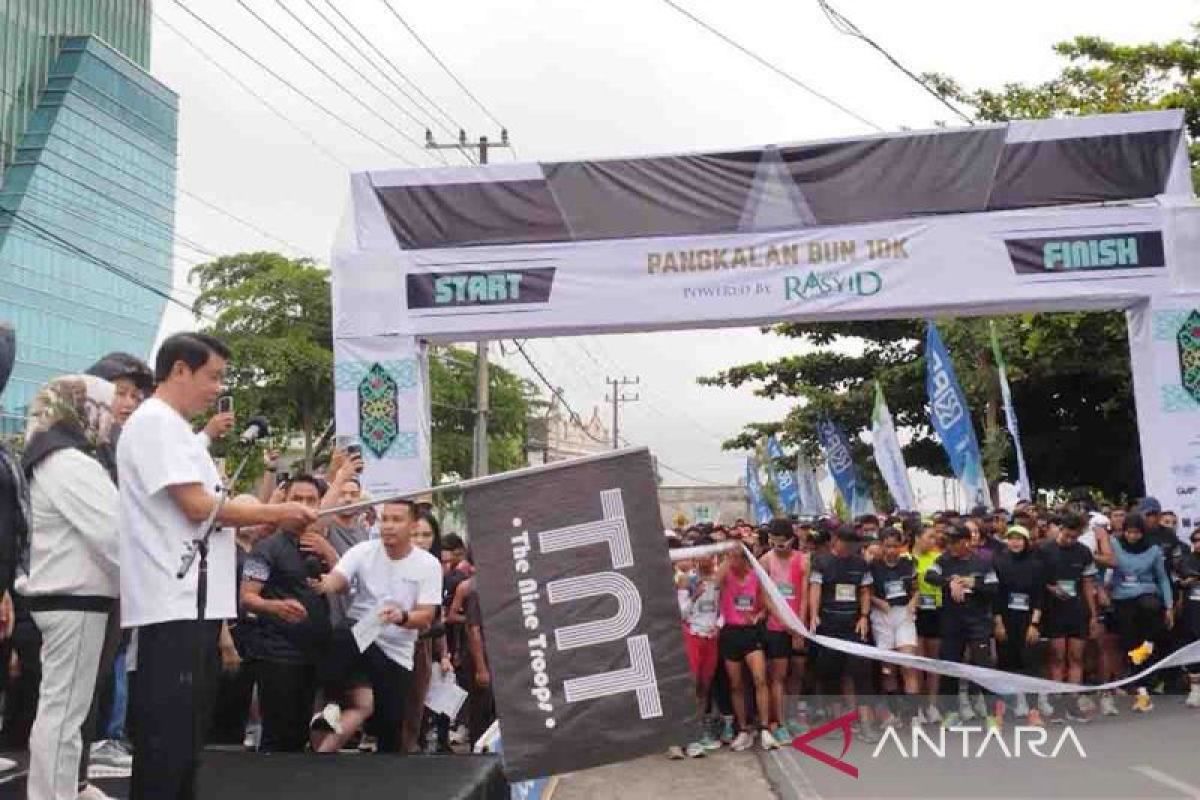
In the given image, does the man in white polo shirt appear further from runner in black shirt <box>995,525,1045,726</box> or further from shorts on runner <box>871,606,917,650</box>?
runner in black shirt <box>995,525,1045,726</box>

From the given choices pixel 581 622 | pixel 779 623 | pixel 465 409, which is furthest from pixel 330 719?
pixel 465 409

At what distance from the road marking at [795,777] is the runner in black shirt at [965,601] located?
1.92m

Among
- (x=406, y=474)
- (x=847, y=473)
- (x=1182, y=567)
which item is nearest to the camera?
(x=1182, y=567)

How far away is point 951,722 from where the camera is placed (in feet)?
30.4

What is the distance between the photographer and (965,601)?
9.68 metres

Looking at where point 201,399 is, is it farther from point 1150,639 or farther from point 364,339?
point 1150,639

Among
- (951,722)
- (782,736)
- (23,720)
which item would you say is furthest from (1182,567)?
(23,720)

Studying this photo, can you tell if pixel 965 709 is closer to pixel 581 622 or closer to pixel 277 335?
pixel 581 622

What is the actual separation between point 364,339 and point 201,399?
23.3ft

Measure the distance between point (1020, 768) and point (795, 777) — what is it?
1.50 metres

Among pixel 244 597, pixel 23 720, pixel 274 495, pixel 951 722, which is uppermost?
pixel 274 495

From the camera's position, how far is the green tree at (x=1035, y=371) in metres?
→ 19.9

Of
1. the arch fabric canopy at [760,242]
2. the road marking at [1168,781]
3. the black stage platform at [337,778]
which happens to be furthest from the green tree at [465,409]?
the black stage platform at [337,778]

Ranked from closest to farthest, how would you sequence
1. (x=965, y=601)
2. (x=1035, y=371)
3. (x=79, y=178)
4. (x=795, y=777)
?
(x=795, y=777), (x=965, y=601), (x=1035, y=371), (x=79, y=178)
